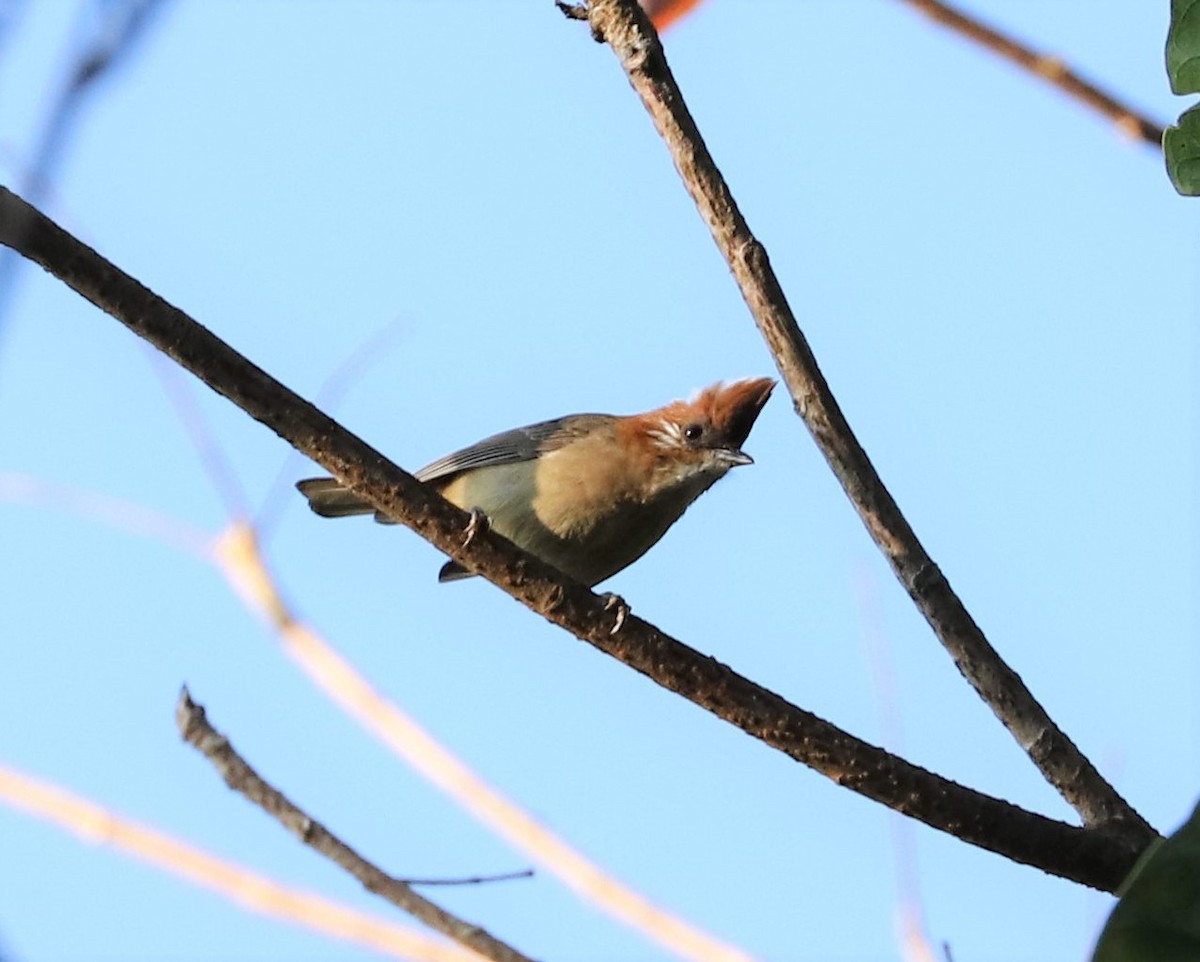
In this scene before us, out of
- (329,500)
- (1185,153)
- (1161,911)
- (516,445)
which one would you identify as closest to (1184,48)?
(1185,153)

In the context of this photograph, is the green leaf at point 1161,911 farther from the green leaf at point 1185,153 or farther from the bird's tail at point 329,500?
the bird's tail at point 329,500

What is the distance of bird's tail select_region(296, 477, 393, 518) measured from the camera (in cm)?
636

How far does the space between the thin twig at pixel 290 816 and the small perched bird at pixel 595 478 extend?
2.06 metres

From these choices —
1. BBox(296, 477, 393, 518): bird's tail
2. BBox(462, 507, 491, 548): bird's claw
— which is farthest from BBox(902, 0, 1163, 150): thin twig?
BBox(296, 477, 393, 518): bird's tail

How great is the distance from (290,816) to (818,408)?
1.56 metres

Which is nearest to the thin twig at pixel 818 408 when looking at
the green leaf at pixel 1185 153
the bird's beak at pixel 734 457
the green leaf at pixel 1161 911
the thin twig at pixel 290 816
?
the green leaf at pixel 1185 153

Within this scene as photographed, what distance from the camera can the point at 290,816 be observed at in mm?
3693

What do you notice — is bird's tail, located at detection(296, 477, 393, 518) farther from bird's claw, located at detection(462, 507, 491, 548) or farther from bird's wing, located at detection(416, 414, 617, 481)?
bird's claw, located at detection(462, 507, 491, 548)

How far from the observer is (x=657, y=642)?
139 inches

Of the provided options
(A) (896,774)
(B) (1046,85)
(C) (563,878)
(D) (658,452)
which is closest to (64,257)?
(A) (896,774)

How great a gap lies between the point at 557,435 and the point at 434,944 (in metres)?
2.12

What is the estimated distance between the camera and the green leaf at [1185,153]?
A: 3010 mm

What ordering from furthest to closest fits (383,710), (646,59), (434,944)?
(383,710) → (434,944) → (646,59)

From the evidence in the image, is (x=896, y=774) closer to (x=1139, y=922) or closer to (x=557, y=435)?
(x=1139, y=922)
